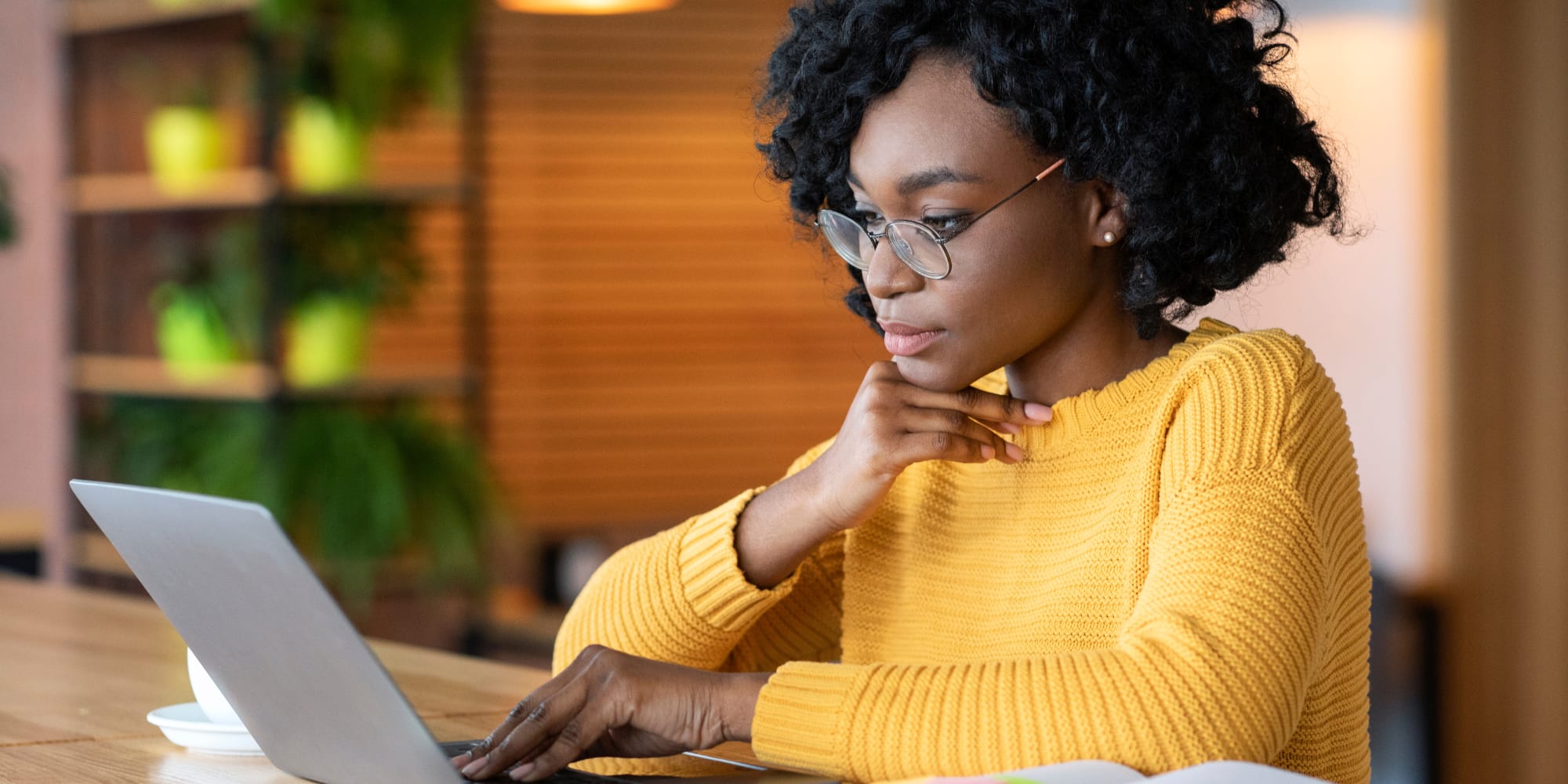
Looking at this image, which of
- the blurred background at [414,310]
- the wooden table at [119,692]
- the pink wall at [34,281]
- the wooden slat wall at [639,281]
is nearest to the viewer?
the wooden table at [119,692]

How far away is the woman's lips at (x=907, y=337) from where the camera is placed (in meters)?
1.37

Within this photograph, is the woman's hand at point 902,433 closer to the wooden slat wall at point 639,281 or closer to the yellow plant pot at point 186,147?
the yellow plant pot at point 186,147

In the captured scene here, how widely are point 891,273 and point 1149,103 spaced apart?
0.24 metres

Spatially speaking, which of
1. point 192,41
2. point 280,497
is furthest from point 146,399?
point 192,41

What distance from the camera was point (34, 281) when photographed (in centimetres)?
476

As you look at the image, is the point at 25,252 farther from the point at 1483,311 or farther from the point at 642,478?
the point at 1483,311

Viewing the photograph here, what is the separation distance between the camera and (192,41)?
4031 millimetres

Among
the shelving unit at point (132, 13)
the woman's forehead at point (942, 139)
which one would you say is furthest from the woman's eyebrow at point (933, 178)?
the shelving unit at point (132, 13)

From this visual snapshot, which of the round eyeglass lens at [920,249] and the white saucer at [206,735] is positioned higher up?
the round eyeglass lens at [920,249]

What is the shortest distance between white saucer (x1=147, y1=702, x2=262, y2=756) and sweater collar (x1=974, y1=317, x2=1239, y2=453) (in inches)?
26.4

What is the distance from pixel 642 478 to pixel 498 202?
40.5 inches

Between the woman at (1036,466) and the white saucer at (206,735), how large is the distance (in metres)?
0.25

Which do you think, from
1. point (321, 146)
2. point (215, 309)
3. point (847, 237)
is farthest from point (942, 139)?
point (215, 309)

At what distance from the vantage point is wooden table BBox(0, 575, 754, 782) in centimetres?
130
